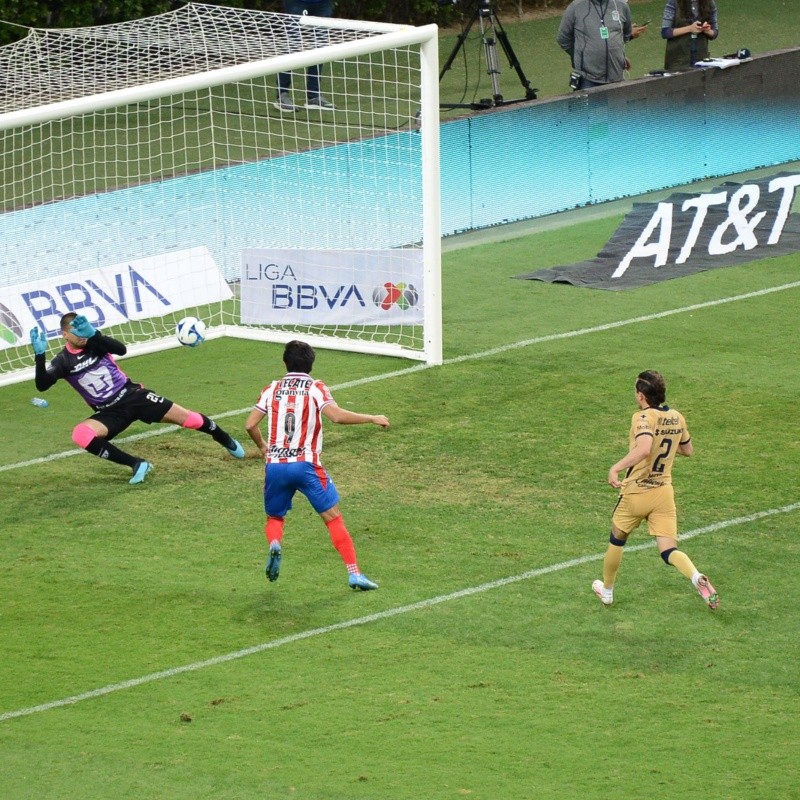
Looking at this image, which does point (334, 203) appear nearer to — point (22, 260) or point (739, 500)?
point (22, 260)

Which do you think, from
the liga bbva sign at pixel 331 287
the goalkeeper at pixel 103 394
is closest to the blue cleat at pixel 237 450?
the goalkeeper at pixel 103 394

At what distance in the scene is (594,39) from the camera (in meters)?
20.9

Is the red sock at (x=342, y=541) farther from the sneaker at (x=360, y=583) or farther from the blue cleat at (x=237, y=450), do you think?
the blue cleat at (x=237, y=450)

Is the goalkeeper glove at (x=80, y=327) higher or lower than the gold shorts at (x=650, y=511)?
higher

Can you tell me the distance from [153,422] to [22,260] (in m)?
3.87

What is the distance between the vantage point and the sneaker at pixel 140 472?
12.3m

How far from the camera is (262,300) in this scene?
16.4 meters

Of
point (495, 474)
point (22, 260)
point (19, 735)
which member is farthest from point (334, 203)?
point (19, 735)

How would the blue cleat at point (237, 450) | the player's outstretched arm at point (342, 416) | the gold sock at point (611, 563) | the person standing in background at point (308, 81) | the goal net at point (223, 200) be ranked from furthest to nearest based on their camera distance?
1. the person standing in background at point (308, 81)
2. the goal net at point (223, 200)
3. the blue cleat at point (237, 450)
4. the player's outstretched arm at point (342, 416)
5. the gold sock at point (611, 563)

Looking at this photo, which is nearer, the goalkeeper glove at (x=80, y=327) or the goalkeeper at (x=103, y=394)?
the goalkeeper glove at (x=80, y=327)

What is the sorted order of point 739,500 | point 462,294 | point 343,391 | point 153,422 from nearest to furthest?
point 739,500
point 153,422
point 343,391
point 462,294

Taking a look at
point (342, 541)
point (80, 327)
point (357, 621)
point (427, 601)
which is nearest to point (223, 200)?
point (80, 327)

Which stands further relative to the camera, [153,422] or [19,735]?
[153,422]

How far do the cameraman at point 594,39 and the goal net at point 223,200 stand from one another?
2875mm
